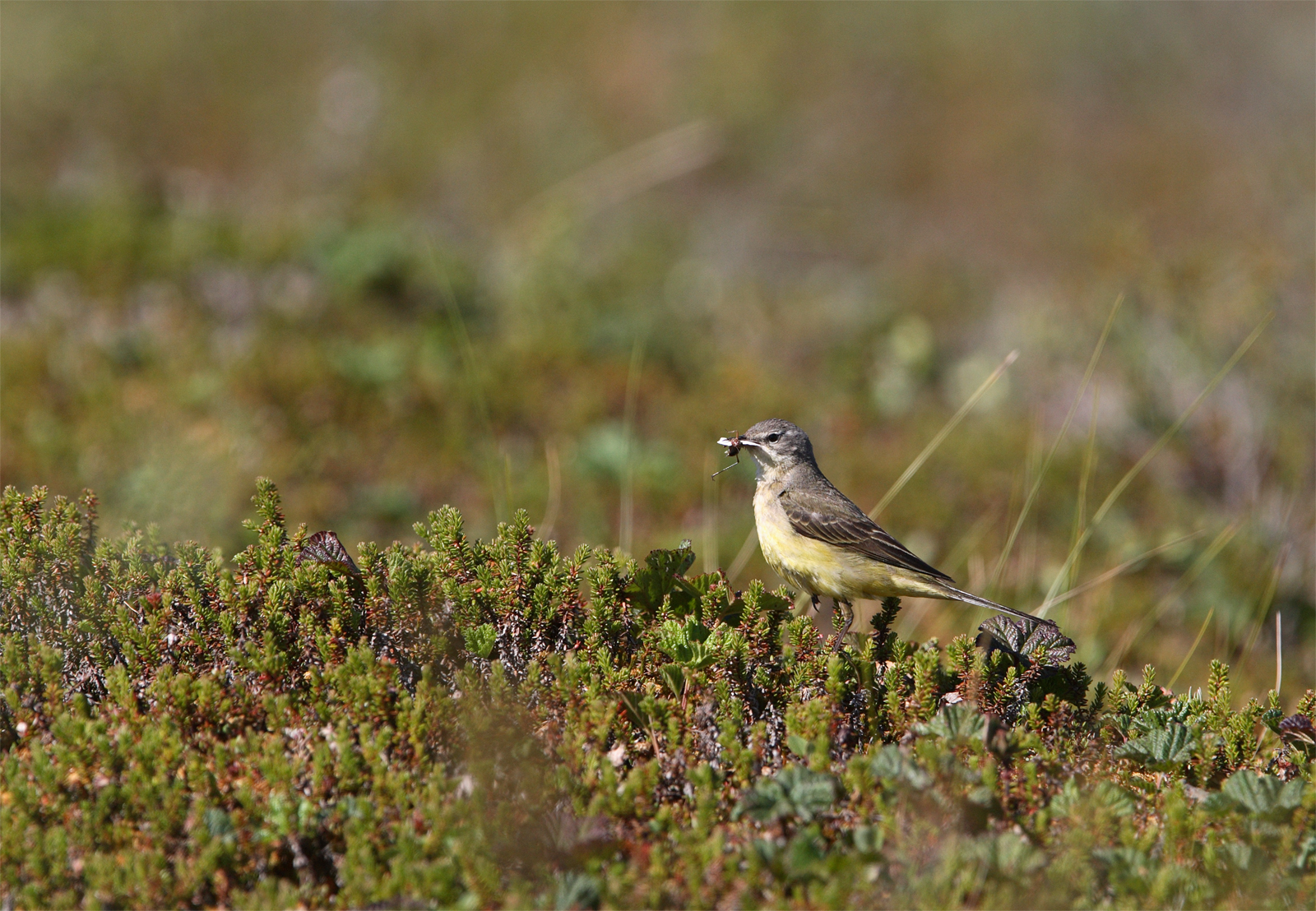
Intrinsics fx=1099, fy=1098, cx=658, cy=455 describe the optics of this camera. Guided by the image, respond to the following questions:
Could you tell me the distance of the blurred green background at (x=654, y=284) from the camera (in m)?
7.63

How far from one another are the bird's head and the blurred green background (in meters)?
0.59

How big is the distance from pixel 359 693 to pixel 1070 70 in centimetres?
1958

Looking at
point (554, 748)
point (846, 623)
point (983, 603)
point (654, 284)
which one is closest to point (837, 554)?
point (846, 623)

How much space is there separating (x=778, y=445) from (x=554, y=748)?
260cm

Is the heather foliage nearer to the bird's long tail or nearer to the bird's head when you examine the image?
the bird's long tail

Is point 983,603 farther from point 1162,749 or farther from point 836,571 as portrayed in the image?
point 1162,749

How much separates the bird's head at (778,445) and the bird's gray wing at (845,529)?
1.11 ft

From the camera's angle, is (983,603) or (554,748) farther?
(983,603)

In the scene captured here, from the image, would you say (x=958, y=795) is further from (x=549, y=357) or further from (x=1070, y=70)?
(x=1070, y=70)

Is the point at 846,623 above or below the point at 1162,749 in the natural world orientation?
above

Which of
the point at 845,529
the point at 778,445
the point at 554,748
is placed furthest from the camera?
the point at 778,445

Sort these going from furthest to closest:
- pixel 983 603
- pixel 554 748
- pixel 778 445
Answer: pixel 778 445 → pixel 983 603 → pixel 554 748

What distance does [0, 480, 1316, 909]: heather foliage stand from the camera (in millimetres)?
3102

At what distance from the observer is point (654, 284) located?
1161 centimetres
